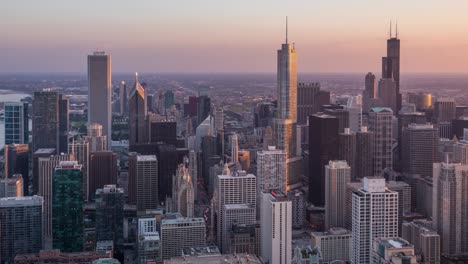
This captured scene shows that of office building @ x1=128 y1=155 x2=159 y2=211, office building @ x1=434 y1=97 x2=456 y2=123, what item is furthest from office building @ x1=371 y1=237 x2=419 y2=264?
office building @ x1=128 y1=155 x2=159 y2=211

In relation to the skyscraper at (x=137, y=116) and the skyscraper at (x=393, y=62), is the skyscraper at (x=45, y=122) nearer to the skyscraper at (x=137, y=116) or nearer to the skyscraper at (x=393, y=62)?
the skyscraper at (x=137, y=116)

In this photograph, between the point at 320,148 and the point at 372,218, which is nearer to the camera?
the point at 372,218

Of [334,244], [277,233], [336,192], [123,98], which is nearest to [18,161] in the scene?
[123,98]

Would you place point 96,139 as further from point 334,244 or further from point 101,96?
point 334,244

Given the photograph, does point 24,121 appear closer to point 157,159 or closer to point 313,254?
point 157,159

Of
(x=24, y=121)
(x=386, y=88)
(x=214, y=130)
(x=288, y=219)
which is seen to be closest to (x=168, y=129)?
(x=214, y=130)

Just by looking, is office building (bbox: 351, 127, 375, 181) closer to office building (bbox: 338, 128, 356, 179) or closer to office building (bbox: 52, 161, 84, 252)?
office building (bbox: 338, 128, 356, 179)
